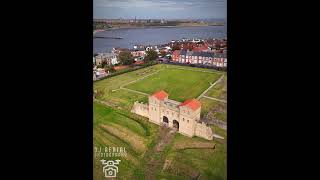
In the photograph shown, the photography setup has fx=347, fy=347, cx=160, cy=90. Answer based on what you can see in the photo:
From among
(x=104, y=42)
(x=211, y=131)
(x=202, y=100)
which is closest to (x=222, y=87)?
(x=202, y=100)

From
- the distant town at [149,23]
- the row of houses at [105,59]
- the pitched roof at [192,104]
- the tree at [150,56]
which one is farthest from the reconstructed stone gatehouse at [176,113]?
the distant town at [149,23]

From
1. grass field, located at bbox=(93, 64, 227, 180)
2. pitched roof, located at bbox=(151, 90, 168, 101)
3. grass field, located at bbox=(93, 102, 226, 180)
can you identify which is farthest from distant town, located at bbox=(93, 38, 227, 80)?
grass field, located at bbox=(93, 102, 226, 180)

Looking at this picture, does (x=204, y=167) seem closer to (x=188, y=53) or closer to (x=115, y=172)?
(x=115, y=172)

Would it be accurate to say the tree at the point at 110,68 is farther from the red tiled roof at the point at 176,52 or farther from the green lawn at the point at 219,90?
the green lawn at the point at 219,90

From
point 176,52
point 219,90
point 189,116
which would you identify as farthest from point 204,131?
point 176,52

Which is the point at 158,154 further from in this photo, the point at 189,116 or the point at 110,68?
the point at 110,68

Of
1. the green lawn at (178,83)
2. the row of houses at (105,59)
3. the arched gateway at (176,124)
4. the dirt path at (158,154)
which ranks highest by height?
the row of houses at (105,59)
